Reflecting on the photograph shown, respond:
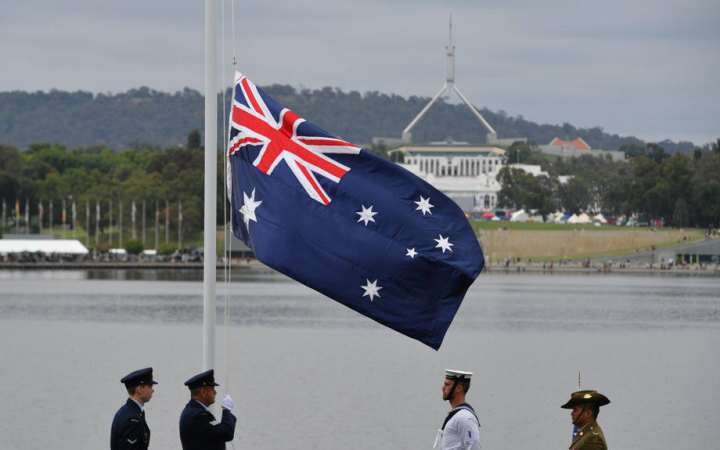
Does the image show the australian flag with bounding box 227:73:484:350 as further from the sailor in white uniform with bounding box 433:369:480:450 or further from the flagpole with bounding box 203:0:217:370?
the sailor in white uniform with bounding box 433:369:480:450

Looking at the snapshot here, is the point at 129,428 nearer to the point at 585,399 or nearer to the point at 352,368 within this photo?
the point at 585,399

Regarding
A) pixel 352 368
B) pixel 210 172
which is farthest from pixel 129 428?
pixel 352 368

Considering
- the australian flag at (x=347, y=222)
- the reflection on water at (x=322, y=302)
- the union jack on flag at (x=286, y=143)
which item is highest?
the union jack on flag at (x=286, y=143)

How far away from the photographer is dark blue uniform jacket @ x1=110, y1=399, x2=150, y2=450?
44.1 ft

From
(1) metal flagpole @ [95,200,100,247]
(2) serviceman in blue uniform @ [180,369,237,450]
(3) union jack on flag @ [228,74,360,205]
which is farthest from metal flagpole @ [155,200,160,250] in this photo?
(2) serviceman in blue uniform @ [180,369,237,450]

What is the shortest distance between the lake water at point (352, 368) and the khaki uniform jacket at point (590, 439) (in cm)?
344

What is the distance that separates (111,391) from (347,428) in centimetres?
997

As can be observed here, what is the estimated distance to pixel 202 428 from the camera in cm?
1323

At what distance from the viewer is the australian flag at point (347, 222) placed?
48.2 ft

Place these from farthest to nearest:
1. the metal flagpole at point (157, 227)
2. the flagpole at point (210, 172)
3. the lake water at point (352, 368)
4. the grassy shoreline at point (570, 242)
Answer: the grassy shoreline at point (570, 242) < the metal flagpole at point (157, 227) < the lake water at point (352, 368) < the flagpole at point (210, 172)

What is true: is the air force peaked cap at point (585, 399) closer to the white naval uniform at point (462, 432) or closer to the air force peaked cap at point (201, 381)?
the white naval uniform at point (462, 432)

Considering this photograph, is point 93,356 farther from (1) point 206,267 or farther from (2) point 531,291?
(2) point 531,291

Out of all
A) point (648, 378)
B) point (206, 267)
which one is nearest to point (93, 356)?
point (648, 378)

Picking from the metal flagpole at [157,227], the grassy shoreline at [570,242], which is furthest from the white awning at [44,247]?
the grassy shoreline at [570,242]
